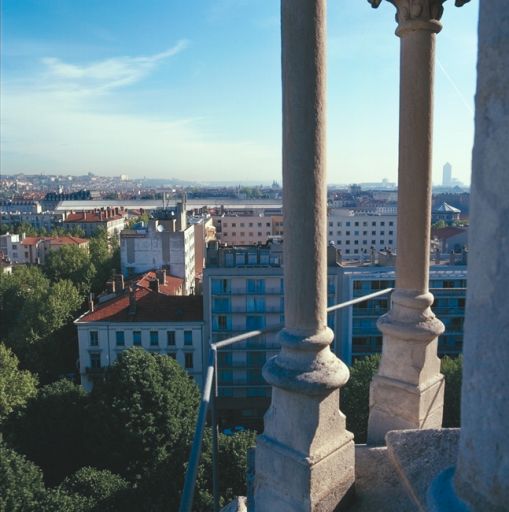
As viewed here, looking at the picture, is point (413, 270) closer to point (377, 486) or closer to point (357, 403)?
point (377, 486)

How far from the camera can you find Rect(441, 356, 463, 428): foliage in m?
24.0

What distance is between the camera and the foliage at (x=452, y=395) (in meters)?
24.0

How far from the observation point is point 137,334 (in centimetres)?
4234

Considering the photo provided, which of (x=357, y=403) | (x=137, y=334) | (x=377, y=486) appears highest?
(x=377, y=486)

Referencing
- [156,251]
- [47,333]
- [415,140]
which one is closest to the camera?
[415,140]

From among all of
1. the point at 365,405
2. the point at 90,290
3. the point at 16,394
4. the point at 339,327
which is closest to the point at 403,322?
the point at 365,405

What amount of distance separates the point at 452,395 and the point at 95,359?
27.7m

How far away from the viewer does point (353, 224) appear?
110 m

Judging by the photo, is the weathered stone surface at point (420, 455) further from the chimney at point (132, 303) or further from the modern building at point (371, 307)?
the chimney at point (132, 303)

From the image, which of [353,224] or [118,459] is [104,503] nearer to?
[118,459]

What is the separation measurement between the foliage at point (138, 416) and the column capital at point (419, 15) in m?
23.2

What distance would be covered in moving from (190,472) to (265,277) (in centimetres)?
3741

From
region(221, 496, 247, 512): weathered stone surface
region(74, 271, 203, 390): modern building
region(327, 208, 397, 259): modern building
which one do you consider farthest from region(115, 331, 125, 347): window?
region(327, 208, 397, 259): modern building

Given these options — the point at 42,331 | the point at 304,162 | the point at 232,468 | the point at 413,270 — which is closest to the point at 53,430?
the point at 232,468
